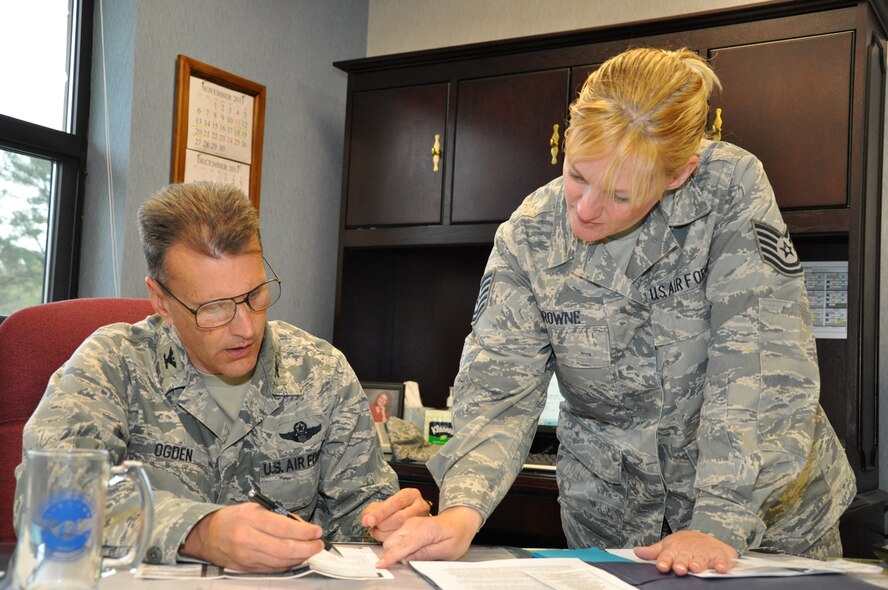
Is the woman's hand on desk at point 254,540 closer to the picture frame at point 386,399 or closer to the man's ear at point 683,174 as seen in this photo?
the man's ear at point 683,174

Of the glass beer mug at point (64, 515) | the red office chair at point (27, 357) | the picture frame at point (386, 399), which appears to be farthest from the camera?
the picture frame at point (386, 399)

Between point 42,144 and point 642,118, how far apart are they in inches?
79.2

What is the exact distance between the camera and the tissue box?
9.72 ft

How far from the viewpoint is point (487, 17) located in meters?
3.50

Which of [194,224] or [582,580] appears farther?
[194,224]

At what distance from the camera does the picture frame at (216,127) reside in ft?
9.47

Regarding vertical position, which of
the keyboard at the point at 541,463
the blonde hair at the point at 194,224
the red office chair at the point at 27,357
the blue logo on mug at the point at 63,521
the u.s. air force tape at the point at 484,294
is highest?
the blonde hair at the point at 194,224

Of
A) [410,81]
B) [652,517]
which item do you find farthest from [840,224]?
[410,81]

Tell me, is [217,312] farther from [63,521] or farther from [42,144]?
[42,144]

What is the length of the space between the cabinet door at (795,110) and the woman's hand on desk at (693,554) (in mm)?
1483

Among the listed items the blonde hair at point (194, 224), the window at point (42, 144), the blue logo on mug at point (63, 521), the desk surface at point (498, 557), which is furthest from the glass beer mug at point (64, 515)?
the window at point (42, 144)

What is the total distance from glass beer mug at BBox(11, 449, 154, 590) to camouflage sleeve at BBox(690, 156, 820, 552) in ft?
2.73

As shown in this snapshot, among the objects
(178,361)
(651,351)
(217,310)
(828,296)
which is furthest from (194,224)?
(828,296)

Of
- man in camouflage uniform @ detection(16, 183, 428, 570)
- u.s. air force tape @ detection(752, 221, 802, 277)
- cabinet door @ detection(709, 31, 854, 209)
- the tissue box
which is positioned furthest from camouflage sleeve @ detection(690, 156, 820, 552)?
the tissue box
